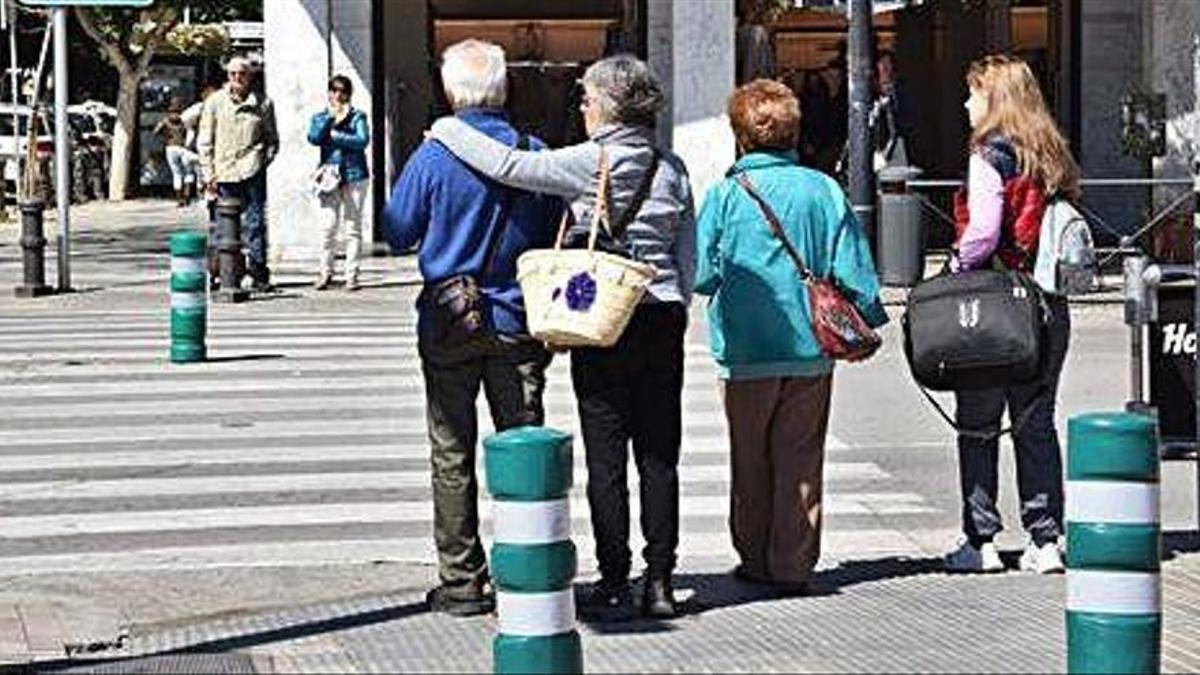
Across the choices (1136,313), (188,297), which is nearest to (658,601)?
(1136,313)

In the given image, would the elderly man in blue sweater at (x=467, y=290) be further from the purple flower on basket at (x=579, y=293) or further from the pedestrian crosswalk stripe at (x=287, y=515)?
the pedestrian crosswalk stripe at (x=287, y=515)

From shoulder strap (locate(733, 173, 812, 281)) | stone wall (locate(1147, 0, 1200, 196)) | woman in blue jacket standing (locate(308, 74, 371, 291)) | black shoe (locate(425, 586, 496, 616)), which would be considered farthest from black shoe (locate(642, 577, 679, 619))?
stone wall (locate(1147, 0, 1200, 196))

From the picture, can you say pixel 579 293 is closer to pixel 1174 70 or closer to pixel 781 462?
pixel 781 462

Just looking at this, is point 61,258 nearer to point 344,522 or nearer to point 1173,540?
point 344,522

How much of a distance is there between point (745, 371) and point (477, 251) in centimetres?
113

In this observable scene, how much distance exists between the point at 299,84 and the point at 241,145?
558cm

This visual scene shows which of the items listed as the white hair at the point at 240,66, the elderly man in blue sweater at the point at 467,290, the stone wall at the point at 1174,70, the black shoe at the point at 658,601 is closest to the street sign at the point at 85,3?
the white hair at the point at 240,66

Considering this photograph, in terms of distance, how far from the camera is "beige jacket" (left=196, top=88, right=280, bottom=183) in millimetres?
22375

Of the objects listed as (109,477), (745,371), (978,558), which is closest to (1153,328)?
(978,558)

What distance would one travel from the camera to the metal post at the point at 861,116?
20781 millimetres

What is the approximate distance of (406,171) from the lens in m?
8.83

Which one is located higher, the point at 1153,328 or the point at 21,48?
the point at 21,48

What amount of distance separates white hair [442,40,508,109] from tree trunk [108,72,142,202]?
40.2 m

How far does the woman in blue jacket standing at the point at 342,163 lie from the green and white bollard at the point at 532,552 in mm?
15906
